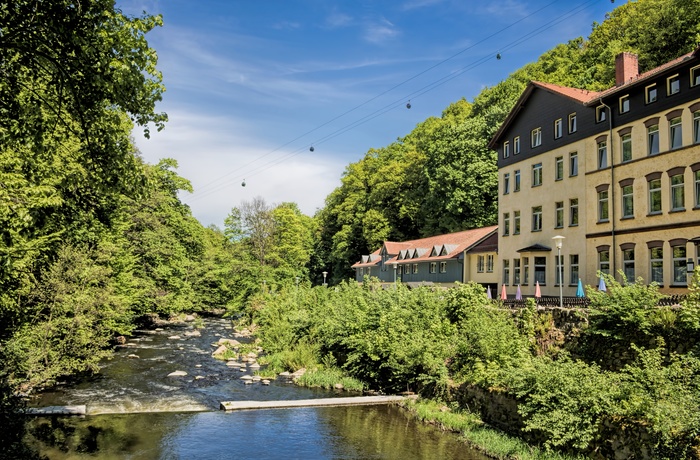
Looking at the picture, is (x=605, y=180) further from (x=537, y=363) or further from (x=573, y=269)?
(x=537, y=363)

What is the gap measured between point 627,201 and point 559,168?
6.02 m

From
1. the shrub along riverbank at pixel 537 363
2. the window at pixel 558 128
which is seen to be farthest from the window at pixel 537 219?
the shrub along riverbank at pixel 537 363

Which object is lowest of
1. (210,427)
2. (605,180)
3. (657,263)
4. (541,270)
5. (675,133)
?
(210,427)

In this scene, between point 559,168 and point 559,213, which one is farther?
point 559,168

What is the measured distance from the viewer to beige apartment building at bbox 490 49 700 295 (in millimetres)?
23672

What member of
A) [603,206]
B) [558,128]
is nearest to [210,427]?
[603,206]

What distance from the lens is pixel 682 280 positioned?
77.0ft

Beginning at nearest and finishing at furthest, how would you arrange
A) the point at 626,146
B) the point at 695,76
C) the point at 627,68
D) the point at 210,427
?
the point at 210,427, the point at 695,76, the point at 626,146, the point at 627,68

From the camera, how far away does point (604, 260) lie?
1101 inches

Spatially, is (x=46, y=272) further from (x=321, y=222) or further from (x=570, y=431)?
(x=321, y=222)

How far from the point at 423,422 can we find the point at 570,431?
6253 millimetres

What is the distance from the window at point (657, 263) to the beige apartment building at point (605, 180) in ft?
0.16

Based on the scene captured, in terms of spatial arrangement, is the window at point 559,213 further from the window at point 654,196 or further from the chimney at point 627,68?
the chimney at point 627,68

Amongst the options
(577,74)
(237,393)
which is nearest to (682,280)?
(237,393)
